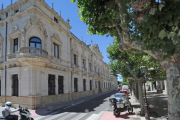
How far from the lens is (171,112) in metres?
3.74

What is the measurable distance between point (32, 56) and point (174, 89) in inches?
465

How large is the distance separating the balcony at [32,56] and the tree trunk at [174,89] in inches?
454

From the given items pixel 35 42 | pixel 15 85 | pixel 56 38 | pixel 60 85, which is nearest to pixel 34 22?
pixel 35 42

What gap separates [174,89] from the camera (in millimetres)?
3705

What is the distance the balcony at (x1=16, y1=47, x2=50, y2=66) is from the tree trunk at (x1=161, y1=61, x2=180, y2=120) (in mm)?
11520

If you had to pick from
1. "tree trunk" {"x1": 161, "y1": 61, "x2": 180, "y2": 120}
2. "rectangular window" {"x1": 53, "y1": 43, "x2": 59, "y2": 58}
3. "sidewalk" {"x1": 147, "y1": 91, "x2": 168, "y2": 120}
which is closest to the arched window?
"rectangular window" {"x1": 53, "y1": 43, "x2": 59, "y2": 58}

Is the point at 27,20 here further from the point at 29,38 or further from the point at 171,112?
the point at 171,112

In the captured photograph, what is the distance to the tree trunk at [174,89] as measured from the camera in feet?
12.0

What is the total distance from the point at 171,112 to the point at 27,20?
580 inches

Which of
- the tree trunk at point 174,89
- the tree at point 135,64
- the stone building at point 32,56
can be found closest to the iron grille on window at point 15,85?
the stone building at point 32,56

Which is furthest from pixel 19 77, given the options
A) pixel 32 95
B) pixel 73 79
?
pixel 73 79

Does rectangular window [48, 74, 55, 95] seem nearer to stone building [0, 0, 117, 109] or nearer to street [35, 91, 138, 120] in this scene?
stone building [0, 0, 117, 109]

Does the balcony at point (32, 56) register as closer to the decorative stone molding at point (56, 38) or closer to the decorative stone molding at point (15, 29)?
the decorative stone molding at point (15, 29)

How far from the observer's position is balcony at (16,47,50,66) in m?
12.6
